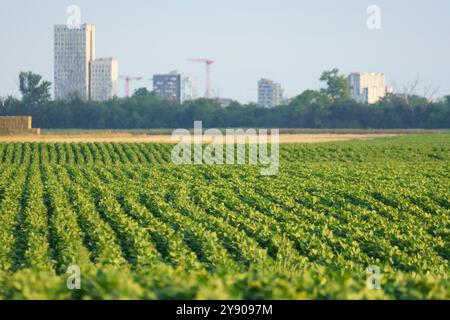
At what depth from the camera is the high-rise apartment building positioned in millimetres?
188750

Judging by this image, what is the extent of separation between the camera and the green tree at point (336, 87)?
Answer: 109875 mm

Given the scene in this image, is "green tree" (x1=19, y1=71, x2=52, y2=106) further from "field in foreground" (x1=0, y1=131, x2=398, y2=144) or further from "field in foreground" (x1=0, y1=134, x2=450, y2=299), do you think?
"field in foreground" (x1=0, y1=134, x2=450, y2=299)

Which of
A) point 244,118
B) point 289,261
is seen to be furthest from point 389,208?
point 244,118

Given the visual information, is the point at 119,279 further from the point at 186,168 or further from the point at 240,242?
the point at 186,168

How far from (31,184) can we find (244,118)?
A: 72.7 m

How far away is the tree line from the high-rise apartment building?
283ft

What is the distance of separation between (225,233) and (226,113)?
83.1 meters

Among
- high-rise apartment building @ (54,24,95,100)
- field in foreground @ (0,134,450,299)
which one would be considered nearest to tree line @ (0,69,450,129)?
field in foreground @ (0,134,450,299)

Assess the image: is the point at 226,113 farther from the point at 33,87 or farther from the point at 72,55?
the point at 72,55

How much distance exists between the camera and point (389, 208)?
20031 mm

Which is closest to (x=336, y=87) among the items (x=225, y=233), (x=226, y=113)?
(x=226, y=113)

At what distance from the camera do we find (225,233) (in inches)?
630

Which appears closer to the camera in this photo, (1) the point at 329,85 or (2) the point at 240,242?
(2) the point at 240,242

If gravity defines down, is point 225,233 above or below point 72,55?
below
